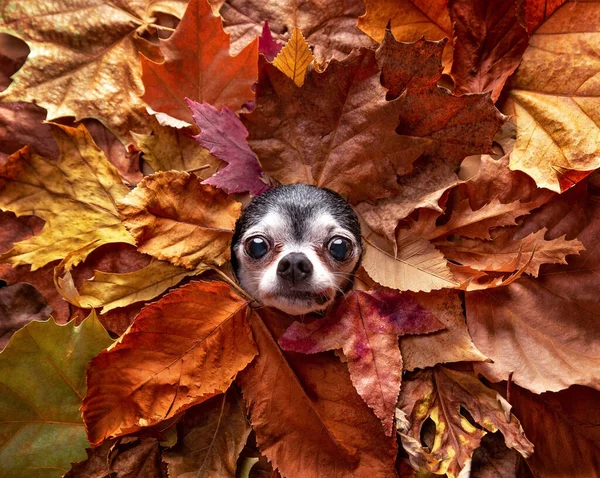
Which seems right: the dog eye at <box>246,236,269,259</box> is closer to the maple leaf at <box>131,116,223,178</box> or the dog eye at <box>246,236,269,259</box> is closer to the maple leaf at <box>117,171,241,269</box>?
the maple leaf at <box>117,171,241,269</box>

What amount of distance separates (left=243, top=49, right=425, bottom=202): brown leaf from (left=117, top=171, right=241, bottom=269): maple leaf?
0.11 meters

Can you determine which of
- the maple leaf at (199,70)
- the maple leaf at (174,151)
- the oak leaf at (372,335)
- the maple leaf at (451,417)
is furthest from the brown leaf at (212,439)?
the maple leaf at (199,70)

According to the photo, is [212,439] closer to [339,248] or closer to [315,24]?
[339,248]

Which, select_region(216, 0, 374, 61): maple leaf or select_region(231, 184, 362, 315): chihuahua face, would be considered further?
select_region(216, 0, 374, 61): maple leaf

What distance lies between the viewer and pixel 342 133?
3.17 feet

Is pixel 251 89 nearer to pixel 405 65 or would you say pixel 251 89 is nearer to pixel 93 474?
pixel 405 65

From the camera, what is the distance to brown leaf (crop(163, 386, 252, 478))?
0.94m

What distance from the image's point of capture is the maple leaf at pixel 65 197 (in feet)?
3.25

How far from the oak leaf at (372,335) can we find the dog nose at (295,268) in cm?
9

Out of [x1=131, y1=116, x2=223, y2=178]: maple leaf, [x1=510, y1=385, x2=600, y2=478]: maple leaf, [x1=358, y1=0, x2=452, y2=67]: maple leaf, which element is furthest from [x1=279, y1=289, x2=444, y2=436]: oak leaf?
[x1=358, y1=0, x2=452, y2=67]: maple leaf

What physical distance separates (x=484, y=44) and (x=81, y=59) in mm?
749

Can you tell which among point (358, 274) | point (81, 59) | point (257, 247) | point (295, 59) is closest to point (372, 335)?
point (358, 274)

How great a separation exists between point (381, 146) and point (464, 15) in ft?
1.03

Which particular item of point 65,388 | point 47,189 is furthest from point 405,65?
point 65,388
